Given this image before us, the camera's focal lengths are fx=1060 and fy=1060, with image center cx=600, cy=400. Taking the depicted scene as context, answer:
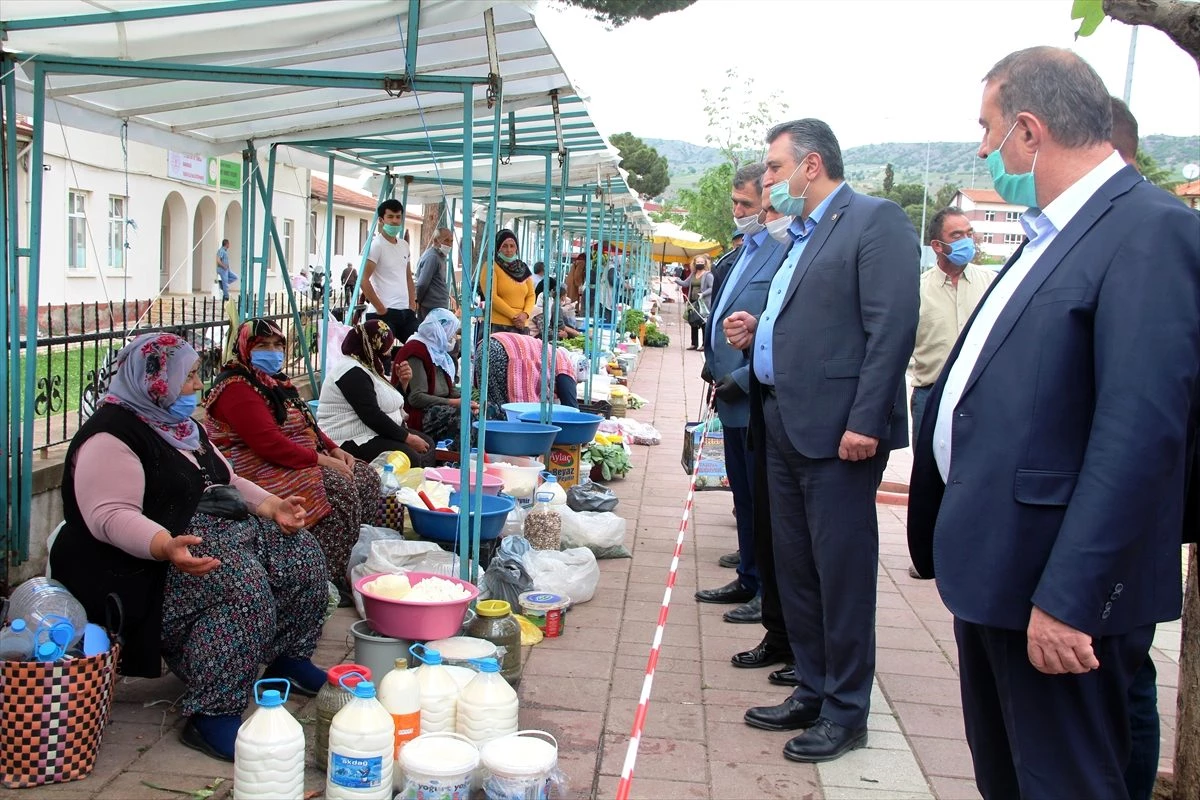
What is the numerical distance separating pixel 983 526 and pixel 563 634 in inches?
122

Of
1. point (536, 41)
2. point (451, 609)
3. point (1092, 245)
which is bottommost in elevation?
point (451, 609)

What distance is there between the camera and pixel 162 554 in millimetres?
3412

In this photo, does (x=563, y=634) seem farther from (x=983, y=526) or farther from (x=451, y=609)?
(x=983, y=526)

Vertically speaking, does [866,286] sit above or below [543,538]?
above

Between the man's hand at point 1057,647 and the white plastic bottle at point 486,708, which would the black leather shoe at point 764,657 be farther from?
the man's hand at point 1057,647

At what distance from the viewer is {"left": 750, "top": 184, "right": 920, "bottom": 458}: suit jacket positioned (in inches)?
137

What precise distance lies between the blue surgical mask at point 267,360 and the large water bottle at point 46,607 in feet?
5.05

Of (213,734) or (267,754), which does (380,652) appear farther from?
(267,754)

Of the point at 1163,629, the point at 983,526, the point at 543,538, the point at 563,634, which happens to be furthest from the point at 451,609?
the point at 1163,629

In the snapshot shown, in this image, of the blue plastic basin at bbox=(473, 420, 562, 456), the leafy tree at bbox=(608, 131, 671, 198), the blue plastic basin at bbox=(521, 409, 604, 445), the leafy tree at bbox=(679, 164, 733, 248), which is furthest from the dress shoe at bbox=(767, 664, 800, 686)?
the leafy tree at bbox=(608, 131, 671, 198)

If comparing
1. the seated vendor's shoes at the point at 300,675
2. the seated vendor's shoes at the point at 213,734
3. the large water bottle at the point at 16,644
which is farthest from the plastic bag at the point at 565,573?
the large water bottle at the point at 16,644

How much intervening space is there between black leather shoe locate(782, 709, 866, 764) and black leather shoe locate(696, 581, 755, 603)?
1.83 meters

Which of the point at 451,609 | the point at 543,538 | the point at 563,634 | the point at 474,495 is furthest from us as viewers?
the point at 543,538

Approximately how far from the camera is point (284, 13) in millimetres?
4195
